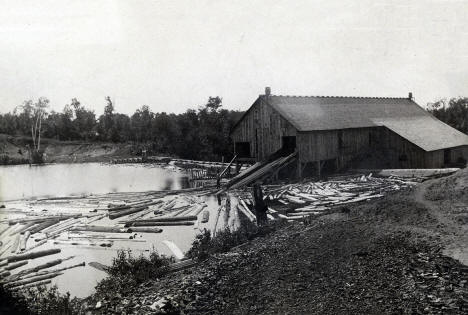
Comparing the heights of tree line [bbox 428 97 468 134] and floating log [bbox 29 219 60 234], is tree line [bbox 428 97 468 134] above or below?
above

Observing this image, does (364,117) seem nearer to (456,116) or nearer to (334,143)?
(334,143)

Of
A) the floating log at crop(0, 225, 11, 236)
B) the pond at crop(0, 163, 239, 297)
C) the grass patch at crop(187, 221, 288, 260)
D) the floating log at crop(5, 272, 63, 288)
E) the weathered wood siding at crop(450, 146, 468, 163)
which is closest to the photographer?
the floating log at crop(5, 272, 63, 288)

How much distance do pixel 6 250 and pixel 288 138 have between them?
20.4 metres

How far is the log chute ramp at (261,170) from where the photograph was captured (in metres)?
23.0

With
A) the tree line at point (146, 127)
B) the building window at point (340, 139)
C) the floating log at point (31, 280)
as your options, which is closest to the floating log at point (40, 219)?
the floating log at point (31, 280)

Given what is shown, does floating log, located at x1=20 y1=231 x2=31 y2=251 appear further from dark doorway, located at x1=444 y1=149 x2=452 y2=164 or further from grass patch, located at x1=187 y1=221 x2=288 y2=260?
dark doorway, located at x1=444 y1=149 x2=452 y2=164

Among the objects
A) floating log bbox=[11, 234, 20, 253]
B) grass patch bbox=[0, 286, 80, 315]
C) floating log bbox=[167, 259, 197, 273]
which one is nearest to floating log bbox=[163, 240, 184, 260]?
floating log bbox=[167, 259, 197, 273]

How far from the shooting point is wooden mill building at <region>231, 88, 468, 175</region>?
2723 centimetres

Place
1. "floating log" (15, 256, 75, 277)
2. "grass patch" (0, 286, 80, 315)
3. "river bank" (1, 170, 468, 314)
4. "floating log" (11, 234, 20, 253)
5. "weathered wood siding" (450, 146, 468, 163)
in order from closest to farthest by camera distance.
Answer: "river bank" (1, 170, 468, 314) < "grass patch" (0, 286, 80, 315) < "floating log" (15, 256, 75, 277) < "floating log" (11, 234, 20, 253) < "weathered wood siding" (450, 146, 468, 163)

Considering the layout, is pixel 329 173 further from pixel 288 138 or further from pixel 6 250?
pixel 6 250

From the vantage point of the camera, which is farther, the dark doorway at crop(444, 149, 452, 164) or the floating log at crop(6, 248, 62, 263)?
the dark doorway at crop(444, 149, 452, 164)

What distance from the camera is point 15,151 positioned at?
68062 millimetres

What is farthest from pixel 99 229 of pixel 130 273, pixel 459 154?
pixel 459 154

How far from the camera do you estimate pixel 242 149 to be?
31.4m
